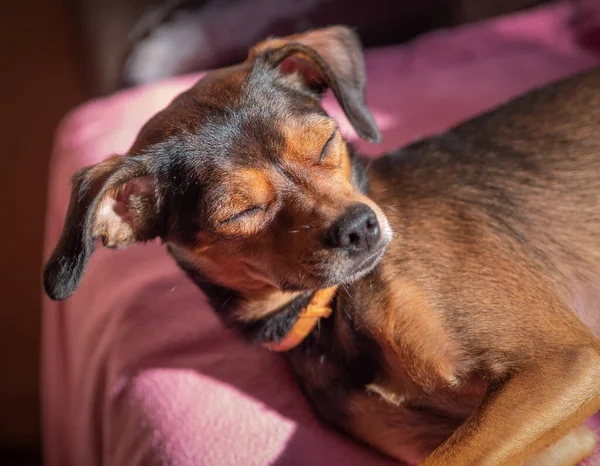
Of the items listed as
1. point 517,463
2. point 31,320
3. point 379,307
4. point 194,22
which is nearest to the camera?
point 517,463

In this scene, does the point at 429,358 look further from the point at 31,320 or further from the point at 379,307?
the point at 31,320

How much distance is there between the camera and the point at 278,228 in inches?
55.3

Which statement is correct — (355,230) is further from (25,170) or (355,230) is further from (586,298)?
(25,170)

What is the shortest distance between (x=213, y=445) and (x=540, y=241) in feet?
3.22

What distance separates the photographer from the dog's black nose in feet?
4.36

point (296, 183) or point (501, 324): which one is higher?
point (296, 183)

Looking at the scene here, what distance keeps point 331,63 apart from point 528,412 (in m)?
1.00

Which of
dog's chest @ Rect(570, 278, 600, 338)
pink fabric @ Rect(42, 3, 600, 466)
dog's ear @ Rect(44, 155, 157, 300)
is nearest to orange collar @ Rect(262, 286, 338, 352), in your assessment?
pink fabric @ Rect(42, 3, 600, 466)

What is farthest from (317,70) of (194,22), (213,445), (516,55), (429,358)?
(516,55)

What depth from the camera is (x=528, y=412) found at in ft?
4.20

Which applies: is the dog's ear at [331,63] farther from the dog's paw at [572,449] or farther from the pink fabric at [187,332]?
the dog's paw at [572,449]

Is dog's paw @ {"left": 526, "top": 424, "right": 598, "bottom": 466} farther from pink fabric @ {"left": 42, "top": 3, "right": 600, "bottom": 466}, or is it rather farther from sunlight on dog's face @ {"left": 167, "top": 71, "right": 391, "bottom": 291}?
sunlight on dog's face @ {"left": 167, "top": 71, "right": 391, "bottom": 291}

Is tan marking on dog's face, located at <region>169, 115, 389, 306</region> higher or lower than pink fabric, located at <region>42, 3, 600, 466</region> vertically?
higher

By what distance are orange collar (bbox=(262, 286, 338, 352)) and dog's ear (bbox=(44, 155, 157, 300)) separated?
0.42 m
